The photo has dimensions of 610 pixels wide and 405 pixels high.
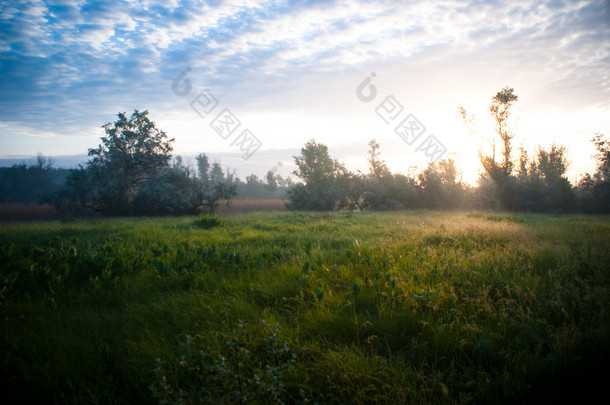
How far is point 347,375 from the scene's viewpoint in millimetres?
2246

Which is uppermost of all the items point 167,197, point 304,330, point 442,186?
point 442,186

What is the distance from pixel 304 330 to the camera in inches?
116

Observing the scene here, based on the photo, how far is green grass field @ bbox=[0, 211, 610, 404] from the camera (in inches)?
84.8

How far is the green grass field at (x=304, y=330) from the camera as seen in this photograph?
2.15m

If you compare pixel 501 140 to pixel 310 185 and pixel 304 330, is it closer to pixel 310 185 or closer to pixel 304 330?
pixel 310 185

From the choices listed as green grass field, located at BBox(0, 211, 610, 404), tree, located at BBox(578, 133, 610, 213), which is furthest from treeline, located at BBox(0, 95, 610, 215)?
green grass field, located at BBox(0, 211, 610, 404)

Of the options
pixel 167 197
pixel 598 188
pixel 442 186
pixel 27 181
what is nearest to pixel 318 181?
pixel 442 186

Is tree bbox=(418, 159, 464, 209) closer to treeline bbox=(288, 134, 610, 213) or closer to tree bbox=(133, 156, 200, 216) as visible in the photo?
treeline bbox=(288, 134, 610, 213)

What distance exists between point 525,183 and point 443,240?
967 inches

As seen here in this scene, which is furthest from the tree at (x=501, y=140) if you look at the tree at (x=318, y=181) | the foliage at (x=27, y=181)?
the foliage at (x=27, y=181)

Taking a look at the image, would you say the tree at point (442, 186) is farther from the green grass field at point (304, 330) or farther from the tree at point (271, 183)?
the tree at point (271, 183)

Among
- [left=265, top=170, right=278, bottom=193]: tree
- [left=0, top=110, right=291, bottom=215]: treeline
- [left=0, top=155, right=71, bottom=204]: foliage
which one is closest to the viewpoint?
[left=0, top=110, right=291, bottom=215]: treeline

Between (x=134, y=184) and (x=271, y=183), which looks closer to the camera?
(x=134, y=184)

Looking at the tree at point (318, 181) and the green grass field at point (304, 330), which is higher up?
the tree at point (318, 181)
